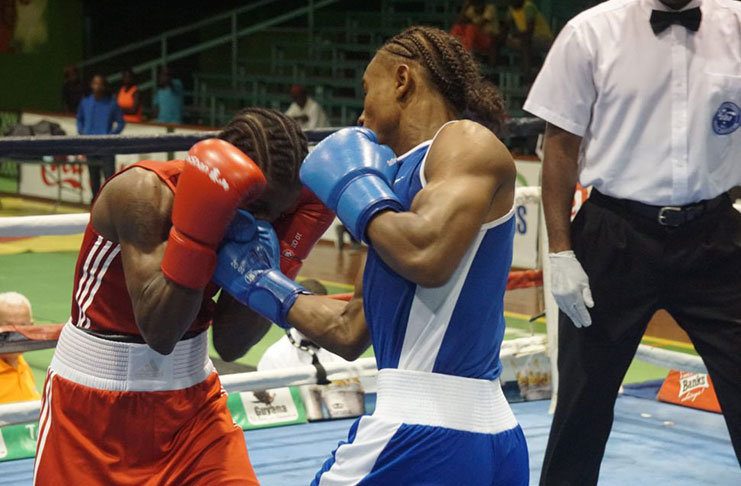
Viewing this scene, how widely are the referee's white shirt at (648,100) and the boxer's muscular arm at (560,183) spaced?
4 cm

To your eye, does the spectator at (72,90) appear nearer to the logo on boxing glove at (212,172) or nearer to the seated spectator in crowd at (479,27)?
the seated spectator in crowd at (479,27)

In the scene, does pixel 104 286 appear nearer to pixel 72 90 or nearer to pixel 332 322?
pixel 332 322

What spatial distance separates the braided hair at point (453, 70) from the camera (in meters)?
2.04

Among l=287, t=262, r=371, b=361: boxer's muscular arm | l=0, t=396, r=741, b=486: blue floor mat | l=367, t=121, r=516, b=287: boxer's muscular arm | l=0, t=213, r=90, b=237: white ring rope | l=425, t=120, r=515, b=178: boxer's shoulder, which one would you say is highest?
l=425, t=120, r=515, b=178: boxer's shoulder

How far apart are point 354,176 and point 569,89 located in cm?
120

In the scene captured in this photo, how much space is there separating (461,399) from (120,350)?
71cm

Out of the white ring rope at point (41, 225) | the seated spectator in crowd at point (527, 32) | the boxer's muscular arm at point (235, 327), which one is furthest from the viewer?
the seated spectator in crowd at point (527, 32)

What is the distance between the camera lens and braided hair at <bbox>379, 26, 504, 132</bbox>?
6.70 feet

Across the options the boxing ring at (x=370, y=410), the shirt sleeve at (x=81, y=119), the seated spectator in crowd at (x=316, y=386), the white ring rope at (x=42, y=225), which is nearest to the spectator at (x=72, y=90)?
the shirt sleeve at (x=81, y=119)

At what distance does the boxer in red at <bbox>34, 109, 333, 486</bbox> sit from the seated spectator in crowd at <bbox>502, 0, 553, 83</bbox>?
9556mm

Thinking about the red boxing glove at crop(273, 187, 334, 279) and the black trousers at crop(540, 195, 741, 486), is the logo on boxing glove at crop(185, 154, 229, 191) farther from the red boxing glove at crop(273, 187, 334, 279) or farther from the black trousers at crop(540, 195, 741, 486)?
the black trousers at crop(540, 195, 741, 486)

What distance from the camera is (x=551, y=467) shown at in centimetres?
301

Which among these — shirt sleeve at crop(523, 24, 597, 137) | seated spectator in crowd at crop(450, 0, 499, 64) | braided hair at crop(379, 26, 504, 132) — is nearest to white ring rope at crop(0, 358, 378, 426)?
shirt sleeve at crop(523, 24, 597, 137)

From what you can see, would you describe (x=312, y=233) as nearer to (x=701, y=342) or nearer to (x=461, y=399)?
(x=461, y=399)
